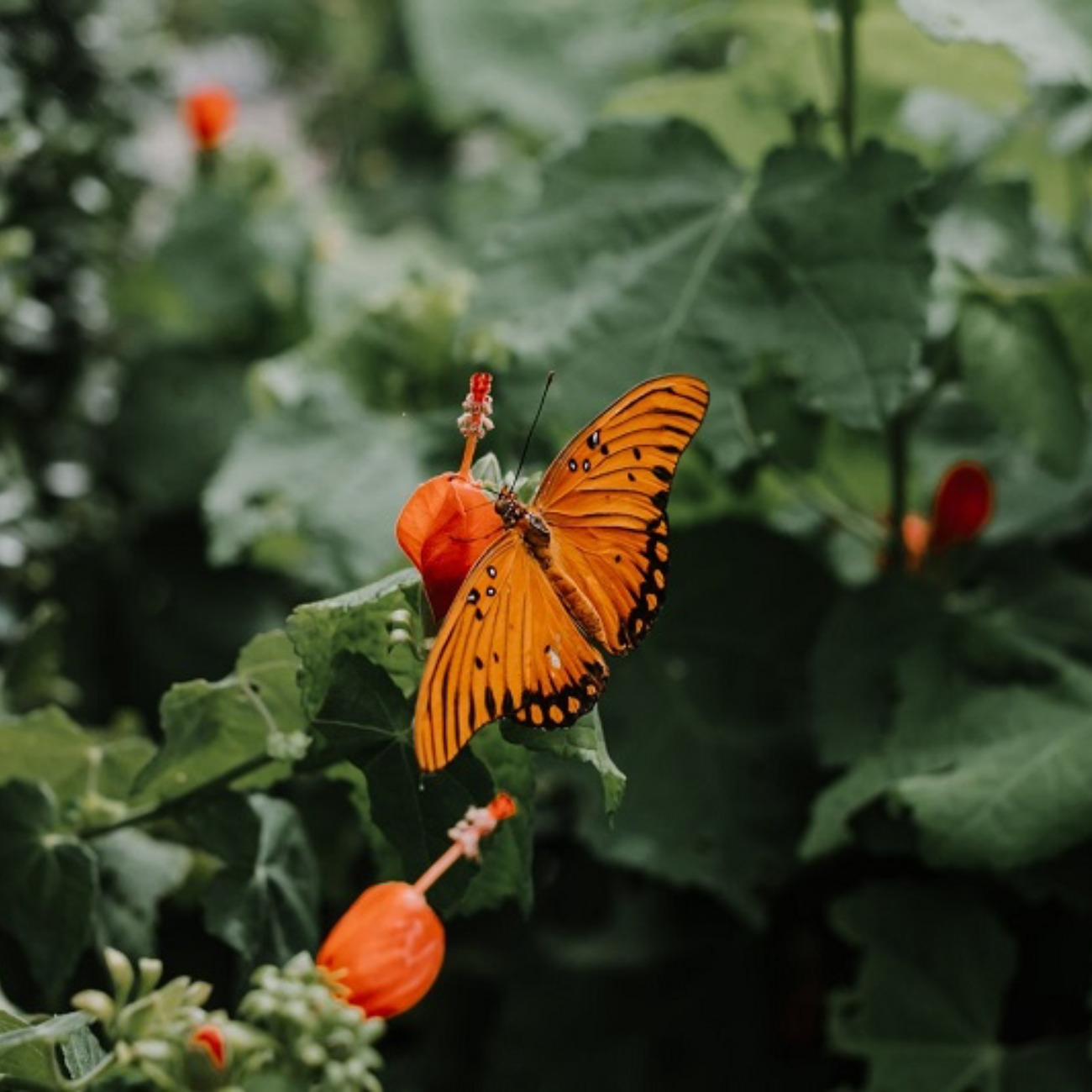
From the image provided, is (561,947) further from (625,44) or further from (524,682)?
(625,44)

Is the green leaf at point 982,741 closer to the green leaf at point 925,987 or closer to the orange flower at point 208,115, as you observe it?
the green leaf at point 925,987

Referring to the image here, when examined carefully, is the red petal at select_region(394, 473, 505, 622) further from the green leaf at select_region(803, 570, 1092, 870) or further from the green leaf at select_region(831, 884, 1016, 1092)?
the green leaf at select_region(831, 884, 1016, 1092)

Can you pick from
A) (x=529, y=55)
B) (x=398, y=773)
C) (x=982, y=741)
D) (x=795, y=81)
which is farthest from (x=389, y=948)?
(x=529, y=55)

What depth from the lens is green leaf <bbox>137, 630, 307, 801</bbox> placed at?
2.77 ft

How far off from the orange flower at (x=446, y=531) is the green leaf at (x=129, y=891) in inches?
13.6

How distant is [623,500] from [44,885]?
420mm

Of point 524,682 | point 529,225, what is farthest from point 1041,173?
point 524,682

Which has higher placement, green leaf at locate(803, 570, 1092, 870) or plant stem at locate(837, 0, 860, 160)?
plant stem at locate(837, 0, 860, 160)

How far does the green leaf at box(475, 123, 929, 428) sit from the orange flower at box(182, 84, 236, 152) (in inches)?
22.8

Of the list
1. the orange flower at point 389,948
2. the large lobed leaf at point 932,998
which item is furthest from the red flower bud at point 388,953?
the large lobed leaf at point 932,998

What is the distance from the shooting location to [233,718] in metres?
0.88

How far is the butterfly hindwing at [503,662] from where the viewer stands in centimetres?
66

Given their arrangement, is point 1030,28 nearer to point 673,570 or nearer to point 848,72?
point 848,72

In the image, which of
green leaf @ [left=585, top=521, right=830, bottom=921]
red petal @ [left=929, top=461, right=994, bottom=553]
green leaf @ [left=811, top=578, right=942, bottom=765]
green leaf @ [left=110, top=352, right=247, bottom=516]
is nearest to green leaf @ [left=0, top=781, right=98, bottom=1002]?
green leaf @ [left=585, top=521, right=830, bottom=921]
